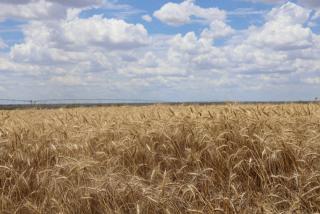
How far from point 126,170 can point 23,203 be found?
1.30 m

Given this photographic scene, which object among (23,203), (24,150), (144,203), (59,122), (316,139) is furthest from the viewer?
(59,122)

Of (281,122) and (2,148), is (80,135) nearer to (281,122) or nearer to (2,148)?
(2,148)

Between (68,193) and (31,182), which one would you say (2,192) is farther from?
(68,193)

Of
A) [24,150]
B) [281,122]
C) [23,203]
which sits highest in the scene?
[281,122]

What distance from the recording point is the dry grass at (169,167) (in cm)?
466

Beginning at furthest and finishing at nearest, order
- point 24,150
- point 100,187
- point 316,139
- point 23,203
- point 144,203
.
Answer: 1. point 24,150
2. point 316,139
3. point 23,203
4. point 100,187
5. point 144,203

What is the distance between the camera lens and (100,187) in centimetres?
500

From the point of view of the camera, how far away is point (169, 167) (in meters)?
5.92

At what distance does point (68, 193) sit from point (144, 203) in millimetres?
986

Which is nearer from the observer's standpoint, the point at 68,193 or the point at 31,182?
the point at 68,193

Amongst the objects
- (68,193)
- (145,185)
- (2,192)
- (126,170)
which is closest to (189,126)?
(126,170)

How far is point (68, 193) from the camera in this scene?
5172 millimetres

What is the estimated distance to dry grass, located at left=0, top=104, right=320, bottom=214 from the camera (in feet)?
15.3

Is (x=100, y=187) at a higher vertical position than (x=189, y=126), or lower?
lower
